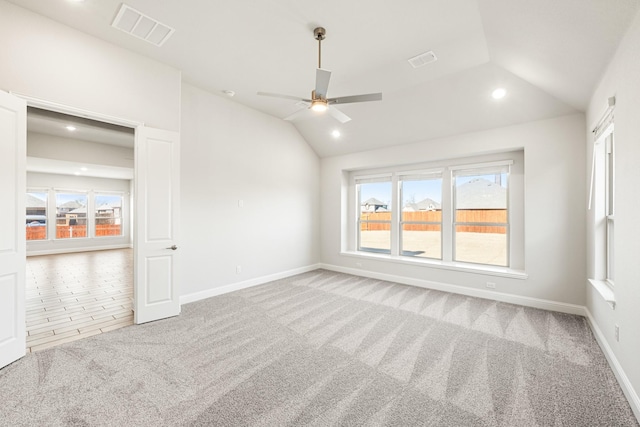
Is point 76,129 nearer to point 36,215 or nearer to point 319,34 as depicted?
point 36,215

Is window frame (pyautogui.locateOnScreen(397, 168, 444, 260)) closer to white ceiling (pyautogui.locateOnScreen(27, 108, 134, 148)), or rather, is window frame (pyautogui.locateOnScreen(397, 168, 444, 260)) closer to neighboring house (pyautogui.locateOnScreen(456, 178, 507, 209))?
neighboring house (pyautogui.locateOnScreen(456, 178, 507, 209))

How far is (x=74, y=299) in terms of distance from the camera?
171 inches

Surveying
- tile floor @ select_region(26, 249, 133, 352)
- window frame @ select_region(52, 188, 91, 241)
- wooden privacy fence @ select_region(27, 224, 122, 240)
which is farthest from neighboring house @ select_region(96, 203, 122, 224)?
tile floor @ select_region(26, 249, 133, 352)

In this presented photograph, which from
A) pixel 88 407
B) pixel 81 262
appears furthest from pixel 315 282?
pixel 81 262

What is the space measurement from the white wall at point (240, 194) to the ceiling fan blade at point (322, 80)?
2.45m

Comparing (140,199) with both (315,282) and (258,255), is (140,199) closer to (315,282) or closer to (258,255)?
(258,255)

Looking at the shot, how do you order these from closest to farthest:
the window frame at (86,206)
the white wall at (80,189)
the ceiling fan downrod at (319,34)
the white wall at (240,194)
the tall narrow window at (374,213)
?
the ceiling fan downrod at (319,34) < the white wall at (240,194) < the tall narrow window at (374,213) < the white wall at (80,189) < the window frame at (86,206)

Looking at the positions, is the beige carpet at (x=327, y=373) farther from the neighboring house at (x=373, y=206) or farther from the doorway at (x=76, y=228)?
the neighboring house at (x=373, y=206)

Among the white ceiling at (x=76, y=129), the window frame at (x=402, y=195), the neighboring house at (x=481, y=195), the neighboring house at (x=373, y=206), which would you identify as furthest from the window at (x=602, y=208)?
the white ceiling at (x=76, y=129)

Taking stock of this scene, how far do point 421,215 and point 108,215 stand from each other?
1120cm

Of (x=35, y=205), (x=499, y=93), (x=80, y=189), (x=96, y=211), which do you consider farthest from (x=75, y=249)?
(x=499, y=93)

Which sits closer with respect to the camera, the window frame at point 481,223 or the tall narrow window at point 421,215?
the window frame at point 481,223

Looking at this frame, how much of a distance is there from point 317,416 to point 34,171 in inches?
466

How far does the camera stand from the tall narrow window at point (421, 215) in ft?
17.4
